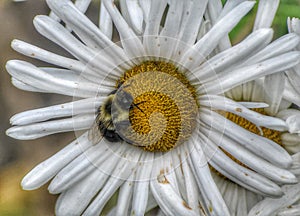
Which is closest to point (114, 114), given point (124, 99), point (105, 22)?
point (124, 99)

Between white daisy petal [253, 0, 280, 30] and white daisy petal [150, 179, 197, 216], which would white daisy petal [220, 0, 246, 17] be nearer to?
white daisy petal [253, 0, 280, 30]

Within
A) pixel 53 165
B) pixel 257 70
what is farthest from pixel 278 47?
pixel 53 165

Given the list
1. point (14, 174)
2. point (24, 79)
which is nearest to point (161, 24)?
point (24, 79)

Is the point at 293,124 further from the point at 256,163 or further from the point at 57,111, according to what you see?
the point at 57,111

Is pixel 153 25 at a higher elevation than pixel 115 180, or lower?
higher

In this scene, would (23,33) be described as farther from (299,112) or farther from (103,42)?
(299,112)

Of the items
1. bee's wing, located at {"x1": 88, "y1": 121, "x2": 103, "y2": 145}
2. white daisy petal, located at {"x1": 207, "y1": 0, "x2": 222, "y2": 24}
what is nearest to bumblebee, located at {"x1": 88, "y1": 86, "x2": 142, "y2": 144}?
bee's wing, located at {"x1": 88, "y1": 121, "x2": 103, "y2": 145}
